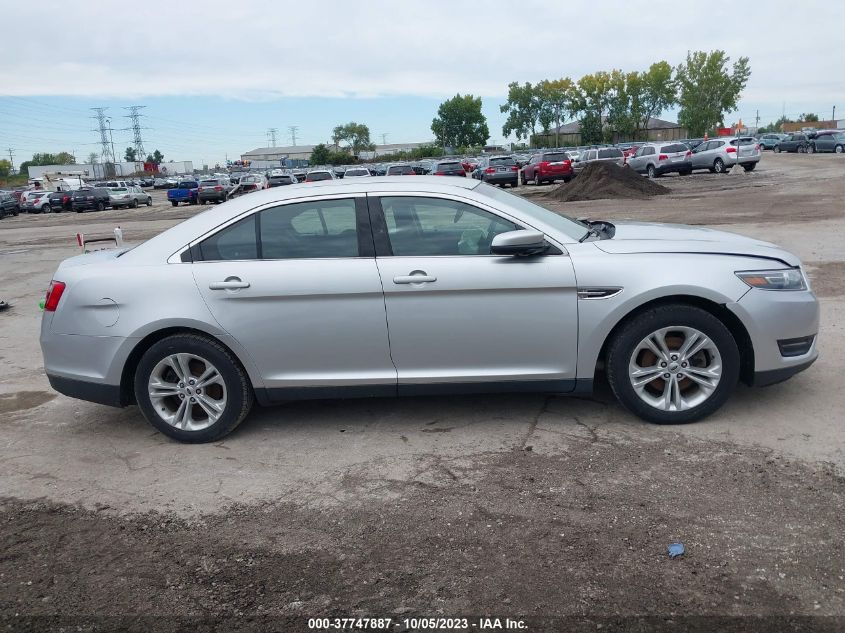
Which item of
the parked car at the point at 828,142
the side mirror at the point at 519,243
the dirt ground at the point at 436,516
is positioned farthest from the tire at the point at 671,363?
the parked car at the point at 828,142

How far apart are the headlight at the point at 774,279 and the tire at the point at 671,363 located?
34 centimetres

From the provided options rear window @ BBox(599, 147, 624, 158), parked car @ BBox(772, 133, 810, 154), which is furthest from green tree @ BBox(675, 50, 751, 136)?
rear window @ BBox(599, 147, 624, 158)

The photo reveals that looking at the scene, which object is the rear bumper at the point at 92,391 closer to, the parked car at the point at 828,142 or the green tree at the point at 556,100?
the parked car at the point at 828,142

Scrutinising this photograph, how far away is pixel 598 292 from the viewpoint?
4.61 metres

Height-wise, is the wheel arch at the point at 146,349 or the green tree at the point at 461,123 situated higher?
the green tree at the point at 461,123

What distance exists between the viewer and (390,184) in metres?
5.04

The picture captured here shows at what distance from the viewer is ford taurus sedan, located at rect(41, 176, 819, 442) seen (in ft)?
15.2

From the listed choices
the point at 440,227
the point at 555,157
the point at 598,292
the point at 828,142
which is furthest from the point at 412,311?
the point at 828,142

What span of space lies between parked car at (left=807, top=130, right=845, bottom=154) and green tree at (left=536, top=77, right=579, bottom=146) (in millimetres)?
71530

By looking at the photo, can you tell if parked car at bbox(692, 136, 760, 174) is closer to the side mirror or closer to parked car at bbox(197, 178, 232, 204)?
parked car at bbox(197, 178, 232, 204)

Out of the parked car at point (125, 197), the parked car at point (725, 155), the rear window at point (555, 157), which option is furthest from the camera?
the parked car at point (125, 197)

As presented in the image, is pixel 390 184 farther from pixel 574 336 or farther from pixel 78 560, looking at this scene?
pixel 78 560

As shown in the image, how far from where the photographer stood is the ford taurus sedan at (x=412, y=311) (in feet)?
15.2

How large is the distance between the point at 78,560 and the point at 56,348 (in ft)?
6.28
